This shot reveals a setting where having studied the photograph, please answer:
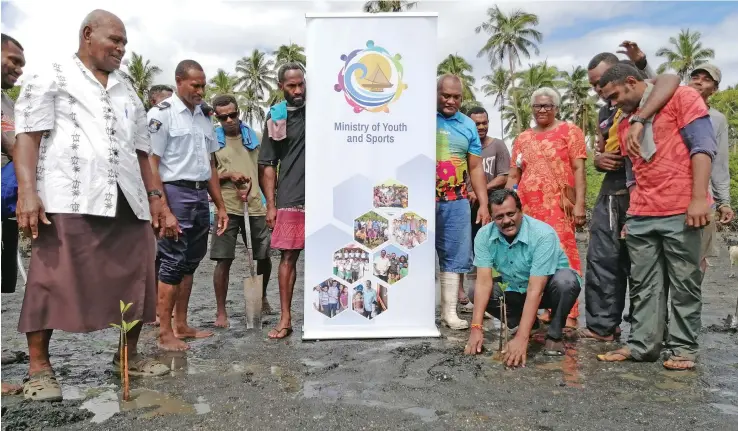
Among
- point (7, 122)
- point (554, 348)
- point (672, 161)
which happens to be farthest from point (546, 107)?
point (7, 122)

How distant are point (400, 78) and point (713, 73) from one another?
87.5 inches

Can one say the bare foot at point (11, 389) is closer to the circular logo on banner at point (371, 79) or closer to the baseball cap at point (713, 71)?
the circular logo on banner at point (371, 79)

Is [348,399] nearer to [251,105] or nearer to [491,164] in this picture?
[491,164]

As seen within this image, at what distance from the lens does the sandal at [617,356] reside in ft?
11.6

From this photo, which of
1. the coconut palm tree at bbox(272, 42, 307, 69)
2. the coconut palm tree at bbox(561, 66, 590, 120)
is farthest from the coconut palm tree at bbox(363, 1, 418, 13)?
the coconut palm tree at bbox(561, 66, 590, 120)

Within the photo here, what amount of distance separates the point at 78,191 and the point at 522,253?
2.60m

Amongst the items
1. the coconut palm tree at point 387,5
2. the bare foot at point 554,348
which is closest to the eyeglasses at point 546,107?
the bare foot at point 554,348

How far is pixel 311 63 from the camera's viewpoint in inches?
159

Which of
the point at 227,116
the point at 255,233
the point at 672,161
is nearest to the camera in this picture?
the point at 672,161

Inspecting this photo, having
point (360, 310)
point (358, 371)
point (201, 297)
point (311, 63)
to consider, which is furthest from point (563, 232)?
point (201, 297)

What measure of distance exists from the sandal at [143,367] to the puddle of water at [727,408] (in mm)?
2895

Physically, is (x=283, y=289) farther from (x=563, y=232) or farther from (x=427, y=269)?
(x=563, y=232)

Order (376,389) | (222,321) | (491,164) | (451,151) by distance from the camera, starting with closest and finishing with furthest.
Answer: (376,389) < (451,151) < (222,321) < (491,164)

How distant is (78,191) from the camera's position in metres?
2.93
